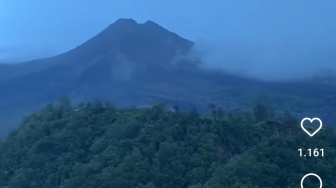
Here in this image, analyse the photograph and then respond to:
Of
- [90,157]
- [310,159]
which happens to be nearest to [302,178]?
[310,159]

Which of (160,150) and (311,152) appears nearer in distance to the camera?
(160,150)

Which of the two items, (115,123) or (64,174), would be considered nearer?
(64,174)

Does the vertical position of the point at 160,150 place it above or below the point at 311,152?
above

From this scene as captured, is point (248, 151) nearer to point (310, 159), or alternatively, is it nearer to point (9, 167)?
point (310, 159)

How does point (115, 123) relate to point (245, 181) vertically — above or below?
above

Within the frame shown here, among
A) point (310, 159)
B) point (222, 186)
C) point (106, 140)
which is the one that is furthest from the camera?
point (106, 140)
